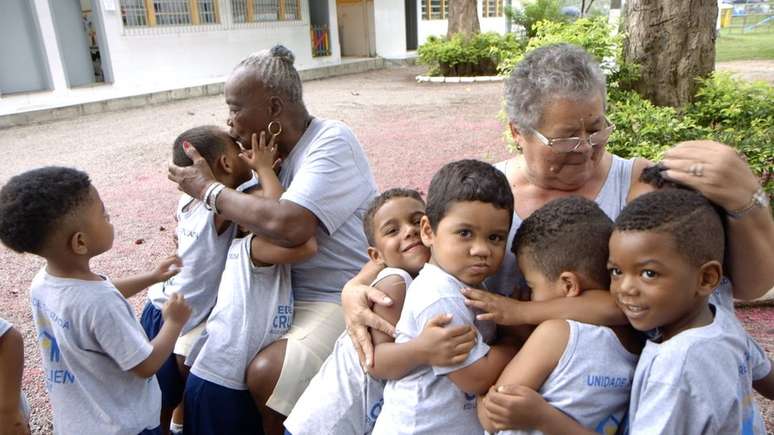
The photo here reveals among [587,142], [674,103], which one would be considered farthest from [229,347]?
[674,103]

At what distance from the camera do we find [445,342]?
165 centimetres

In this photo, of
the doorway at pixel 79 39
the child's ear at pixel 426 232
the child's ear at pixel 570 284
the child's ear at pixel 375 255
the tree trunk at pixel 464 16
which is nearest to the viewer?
the child's ear at pixel 570 284

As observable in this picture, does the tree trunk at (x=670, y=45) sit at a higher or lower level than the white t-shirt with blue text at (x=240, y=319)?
higher

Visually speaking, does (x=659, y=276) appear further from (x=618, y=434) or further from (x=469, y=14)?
(x=469, y=14)

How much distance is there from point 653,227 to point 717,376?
386mm

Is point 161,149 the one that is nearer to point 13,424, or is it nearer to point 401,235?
point 13,424

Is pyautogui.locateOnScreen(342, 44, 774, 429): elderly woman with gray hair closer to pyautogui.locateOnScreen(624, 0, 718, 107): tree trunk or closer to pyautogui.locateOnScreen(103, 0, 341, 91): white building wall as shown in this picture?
pyautogui.locateOnScreen(624, 0, 718, 107): tree trunk

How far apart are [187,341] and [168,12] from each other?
49.0 feet

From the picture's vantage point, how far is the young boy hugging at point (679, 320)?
1.45 metres

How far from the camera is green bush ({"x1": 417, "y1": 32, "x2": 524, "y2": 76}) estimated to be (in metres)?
16.6

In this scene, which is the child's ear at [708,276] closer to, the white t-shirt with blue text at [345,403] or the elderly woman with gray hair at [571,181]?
the elderly woman with gray hair at [571,181]

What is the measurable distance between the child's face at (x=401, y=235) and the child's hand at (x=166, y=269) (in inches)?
34.7

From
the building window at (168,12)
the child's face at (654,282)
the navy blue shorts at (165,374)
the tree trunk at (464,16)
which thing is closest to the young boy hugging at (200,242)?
the navy blue shorts at (165,374)

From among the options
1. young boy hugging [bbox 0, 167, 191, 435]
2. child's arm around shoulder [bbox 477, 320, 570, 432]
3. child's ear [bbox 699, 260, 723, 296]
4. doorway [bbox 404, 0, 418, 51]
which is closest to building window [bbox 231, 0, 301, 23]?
doorway [bbox 404, 0, 418, 51]
